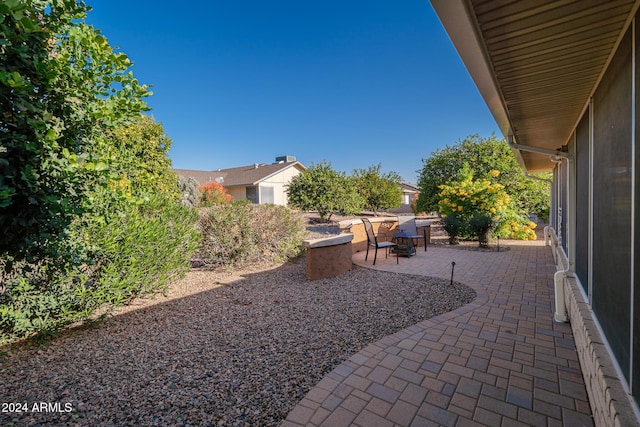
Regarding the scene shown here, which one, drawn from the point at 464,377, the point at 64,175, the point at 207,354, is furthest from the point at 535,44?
the point at 207,354

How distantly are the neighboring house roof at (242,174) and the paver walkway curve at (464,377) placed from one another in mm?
24346

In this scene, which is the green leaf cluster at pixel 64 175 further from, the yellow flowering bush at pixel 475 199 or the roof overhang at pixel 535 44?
the yellow flowering bush at pixel 475 199

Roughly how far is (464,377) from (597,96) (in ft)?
8.80

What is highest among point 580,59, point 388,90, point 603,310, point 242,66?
point 242,66

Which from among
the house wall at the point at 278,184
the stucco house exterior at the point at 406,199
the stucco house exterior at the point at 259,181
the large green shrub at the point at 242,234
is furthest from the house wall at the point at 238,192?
the large green shrub at the point at 242,234

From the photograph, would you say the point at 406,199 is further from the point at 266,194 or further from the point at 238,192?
the point at 238,192

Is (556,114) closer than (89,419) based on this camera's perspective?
No

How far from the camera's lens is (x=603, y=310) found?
217 cm

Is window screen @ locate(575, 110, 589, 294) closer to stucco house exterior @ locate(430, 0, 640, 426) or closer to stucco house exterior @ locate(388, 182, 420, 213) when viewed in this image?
stucco house exterior @ locate(430, 0, 640, 426)

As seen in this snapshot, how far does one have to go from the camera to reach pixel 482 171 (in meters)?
13.9

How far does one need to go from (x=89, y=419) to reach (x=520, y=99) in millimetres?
4571

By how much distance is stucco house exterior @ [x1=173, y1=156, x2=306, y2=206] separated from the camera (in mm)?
27016

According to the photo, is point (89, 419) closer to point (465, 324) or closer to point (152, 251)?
point (152, 251)

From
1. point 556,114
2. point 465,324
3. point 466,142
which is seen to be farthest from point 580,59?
point 466,142
